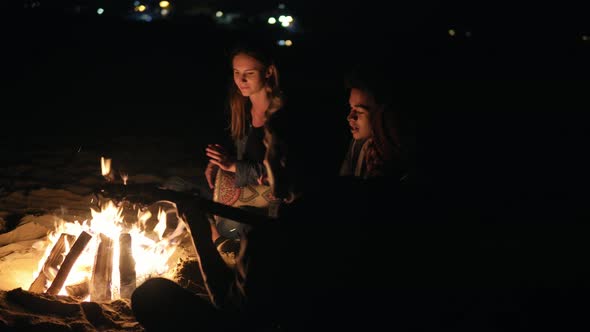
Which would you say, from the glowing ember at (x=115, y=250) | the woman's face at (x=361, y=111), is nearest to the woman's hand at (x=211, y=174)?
the glowing ember at (x=115, y=250)

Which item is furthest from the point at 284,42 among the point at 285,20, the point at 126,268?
the point at 126,268

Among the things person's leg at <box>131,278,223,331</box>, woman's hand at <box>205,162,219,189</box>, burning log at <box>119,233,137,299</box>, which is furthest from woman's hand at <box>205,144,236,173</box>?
person's leg at <box>131,278,223,331</box>

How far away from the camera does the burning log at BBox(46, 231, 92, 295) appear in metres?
3.19

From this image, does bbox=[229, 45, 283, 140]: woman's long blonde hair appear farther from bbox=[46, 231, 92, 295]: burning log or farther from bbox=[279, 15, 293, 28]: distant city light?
bbox=[279, 15, 293, 28]: distant city light

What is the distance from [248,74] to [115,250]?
5.87 feet

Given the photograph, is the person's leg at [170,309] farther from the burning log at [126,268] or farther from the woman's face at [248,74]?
the woman's face at [248,74]

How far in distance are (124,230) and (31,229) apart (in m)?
1.21

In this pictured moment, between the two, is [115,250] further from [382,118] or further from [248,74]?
[382,118]

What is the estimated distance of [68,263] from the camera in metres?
3.25

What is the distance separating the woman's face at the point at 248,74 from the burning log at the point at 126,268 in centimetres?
159

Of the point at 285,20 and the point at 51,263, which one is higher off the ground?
the point at 285,20

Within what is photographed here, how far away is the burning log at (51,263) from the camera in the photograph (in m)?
3.25

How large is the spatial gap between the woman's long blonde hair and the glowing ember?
110 cm

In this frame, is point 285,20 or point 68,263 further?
point 285,20
